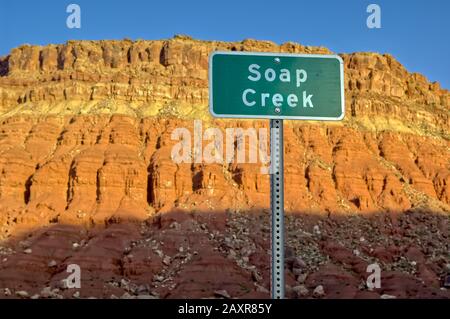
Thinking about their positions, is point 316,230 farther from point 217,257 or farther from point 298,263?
point 217,257

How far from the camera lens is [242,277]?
52.0 m

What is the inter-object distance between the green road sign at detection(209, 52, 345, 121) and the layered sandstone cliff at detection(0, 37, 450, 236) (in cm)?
5504

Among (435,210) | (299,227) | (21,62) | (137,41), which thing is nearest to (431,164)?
(435,210)

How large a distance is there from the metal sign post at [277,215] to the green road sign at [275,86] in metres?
0.25

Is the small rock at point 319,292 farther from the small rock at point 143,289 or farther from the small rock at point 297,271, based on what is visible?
the small rock at point 143,289

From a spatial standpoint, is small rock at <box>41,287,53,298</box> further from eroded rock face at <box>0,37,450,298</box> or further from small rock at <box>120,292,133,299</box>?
small rock at <box>120,292,133,299</box>

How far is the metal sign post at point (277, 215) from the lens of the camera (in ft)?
18.7

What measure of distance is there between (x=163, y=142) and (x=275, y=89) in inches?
2498

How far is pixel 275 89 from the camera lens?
5.97m

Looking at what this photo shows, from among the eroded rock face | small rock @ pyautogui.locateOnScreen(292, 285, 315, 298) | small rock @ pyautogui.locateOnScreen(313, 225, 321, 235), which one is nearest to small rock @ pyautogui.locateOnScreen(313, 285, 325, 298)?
the eroded rock face

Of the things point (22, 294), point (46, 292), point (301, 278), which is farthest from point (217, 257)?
point (22, 294)

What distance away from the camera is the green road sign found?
5973 mm
